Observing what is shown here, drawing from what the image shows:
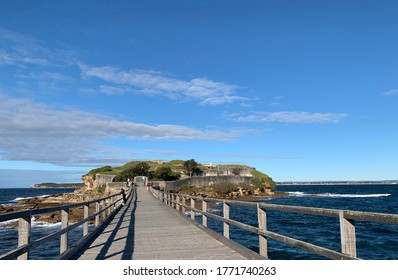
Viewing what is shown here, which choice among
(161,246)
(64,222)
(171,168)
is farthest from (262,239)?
(171,168)

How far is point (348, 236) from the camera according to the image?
4.27m

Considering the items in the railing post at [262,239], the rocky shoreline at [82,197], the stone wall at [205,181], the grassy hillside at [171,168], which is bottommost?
the rocky shoreline at [82,197]

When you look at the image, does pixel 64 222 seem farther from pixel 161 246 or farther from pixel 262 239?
pixel 262 239

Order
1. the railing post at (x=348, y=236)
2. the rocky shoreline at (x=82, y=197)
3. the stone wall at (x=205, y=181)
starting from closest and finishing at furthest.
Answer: the railing post at (x=348, y=236), the rocky shoreline at (x=82, y=197), the stone wall at (x=205, y=181)

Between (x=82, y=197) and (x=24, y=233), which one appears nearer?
(x=24, y=233)

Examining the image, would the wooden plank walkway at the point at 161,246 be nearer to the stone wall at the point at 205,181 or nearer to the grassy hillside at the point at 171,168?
the stone wall at the point at 205,181

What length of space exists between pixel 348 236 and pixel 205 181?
267 feet

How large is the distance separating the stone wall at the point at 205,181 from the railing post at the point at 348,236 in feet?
185

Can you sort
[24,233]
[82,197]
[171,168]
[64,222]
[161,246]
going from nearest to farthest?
[24,233]
[64,222]
[161,246]
[82,197]
[171,168]

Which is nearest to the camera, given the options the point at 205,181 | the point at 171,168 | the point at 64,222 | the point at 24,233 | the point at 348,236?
the point at 348,236

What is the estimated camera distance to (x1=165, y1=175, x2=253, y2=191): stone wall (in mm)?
65825

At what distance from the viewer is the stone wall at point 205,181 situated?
65.8 meters

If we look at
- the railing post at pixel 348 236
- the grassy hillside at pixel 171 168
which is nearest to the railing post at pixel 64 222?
the railing post at pixel 348 236
